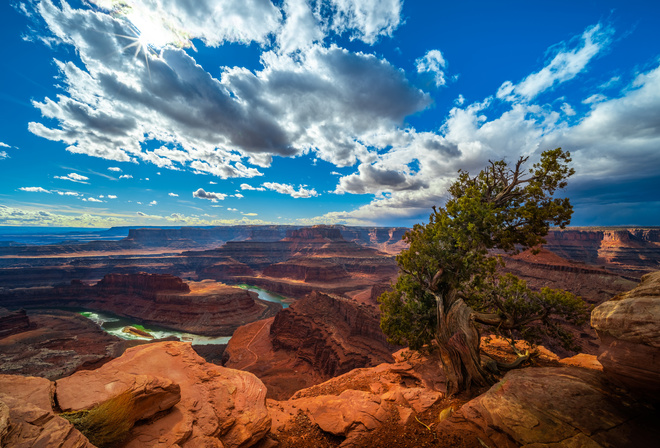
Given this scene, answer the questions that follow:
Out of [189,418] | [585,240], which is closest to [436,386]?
[189,418]

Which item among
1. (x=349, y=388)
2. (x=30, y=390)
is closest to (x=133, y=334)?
(x=349, y=388)

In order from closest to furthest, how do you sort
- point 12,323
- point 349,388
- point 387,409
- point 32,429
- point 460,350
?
1. point 32,429
2. point 387,409
3. point 460,350
4. point 349,388
5. point 12,323

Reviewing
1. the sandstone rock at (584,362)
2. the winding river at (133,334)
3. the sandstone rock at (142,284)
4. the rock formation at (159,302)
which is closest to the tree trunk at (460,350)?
the sandstone rock at (584,362)

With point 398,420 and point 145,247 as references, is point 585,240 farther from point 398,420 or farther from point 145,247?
point 145,247

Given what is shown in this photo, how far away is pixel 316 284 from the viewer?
9375 centimetres

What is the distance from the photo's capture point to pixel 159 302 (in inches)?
2475

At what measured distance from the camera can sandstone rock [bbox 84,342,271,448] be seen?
658 cm

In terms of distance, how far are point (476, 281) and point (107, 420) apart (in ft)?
45.1

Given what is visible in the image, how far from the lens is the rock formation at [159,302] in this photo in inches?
2291

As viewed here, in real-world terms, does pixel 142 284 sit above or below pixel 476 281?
below

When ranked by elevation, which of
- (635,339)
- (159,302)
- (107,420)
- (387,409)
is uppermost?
(635,339)

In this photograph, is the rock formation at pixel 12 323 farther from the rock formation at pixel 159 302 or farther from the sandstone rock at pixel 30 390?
the sandstone rock at pixel 30 390

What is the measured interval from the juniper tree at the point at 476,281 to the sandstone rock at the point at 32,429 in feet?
37.5

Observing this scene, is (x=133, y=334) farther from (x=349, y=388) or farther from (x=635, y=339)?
(x=635, y=339)
